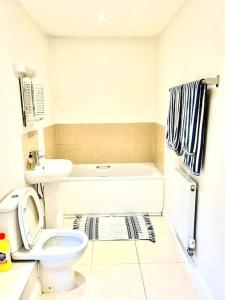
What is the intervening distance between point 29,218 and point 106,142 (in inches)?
76.6

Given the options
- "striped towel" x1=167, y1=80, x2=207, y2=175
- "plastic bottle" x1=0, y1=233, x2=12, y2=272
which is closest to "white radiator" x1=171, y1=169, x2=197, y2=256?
"striped towel" x1=167, y1=80, x2=207, y2=175

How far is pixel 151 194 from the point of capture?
320 cm

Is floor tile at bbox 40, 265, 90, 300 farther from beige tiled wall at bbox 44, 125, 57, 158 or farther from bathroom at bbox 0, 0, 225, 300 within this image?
beige tiled wall at bbox 44, 125, 57, 158

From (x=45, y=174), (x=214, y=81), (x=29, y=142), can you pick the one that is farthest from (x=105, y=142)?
(x=214, y=81)

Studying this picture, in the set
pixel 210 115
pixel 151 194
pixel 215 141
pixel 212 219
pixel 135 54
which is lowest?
pixel 151 194

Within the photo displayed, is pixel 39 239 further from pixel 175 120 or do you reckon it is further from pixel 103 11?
pixel 103 11

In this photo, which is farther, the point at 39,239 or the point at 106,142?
the point at 106,142

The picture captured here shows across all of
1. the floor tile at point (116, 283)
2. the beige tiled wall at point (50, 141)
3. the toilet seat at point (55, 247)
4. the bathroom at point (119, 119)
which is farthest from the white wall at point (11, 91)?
the floor tile at point (116, 283)

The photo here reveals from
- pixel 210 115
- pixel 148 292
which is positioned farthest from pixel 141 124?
pixel 148 292

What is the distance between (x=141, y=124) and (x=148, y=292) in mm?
2325

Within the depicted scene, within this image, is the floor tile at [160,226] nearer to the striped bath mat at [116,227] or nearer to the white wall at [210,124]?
the striped bath mat at [116,227]

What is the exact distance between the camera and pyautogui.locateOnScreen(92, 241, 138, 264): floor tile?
7.74 feet

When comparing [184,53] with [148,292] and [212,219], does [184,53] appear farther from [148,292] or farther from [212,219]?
[148,292]

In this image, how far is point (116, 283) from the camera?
206 centimetres
